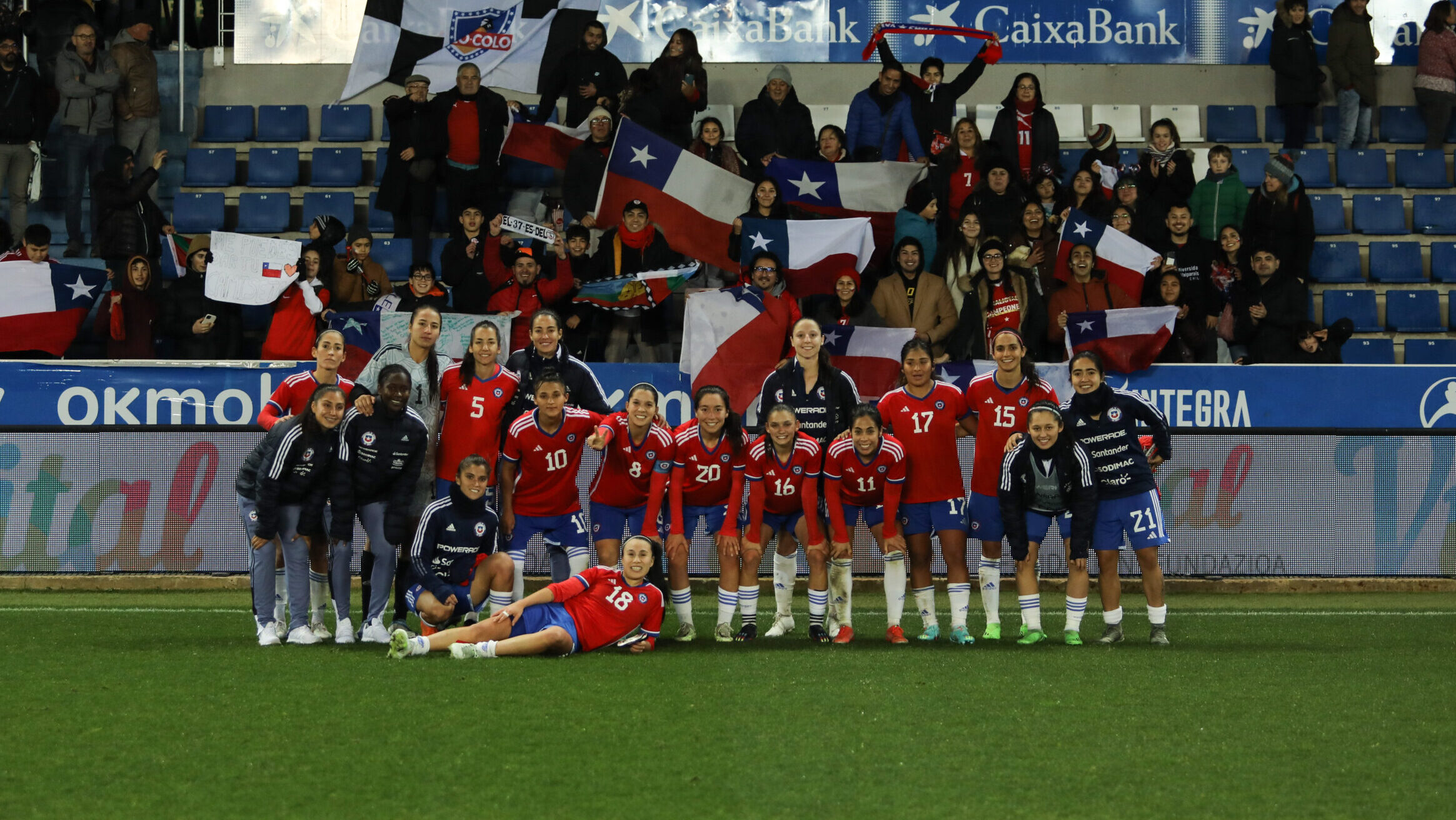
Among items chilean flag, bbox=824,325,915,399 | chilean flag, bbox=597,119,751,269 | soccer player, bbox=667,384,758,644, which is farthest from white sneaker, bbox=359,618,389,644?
chilean flag, bbox=597,119,751,269

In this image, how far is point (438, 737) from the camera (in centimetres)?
600

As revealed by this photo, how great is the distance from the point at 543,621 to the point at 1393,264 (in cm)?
1210

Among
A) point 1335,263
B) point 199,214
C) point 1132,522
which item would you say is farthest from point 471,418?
point 1335,263

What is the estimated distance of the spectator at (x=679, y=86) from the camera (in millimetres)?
15609

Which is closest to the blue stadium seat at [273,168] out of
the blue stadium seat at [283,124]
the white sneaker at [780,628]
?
the blue stadium seat at [283,124]

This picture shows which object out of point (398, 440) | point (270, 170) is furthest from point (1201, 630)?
point (270, 170)

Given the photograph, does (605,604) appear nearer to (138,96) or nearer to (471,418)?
(471,418)

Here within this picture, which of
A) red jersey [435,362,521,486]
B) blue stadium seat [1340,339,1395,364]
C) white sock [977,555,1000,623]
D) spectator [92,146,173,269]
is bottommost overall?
white sock [977,555,1000,623]

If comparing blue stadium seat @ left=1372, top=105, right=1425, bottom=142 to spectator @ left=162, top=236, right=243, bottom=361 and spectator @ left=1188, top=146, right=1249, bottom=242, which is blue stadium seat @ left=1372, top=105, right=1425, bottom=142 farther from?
spectator @ left=162, top=236, right=243, bottom=361

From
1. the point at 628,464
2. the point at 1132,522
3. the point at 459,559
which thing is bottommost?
the point at 459,559

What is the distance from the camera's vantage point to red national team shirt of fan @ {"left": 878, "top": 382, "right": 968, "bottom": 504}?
981cm

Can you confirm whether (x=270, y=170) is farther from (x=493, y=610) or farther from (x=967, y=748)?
(x=967, y=748)

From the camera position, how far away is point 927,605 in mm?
9836

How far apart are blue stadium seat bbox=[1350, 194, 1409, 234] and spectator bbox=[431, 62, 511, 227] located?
374 inches
